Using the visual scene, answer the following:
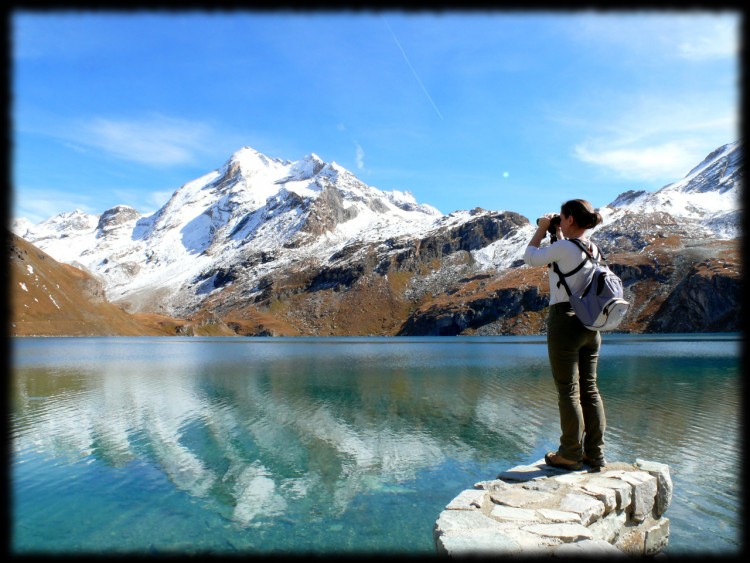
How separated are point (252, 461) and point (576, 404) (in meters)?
15.9

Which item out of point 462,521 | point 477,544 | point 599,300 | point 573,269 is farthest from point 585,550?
point 573,269

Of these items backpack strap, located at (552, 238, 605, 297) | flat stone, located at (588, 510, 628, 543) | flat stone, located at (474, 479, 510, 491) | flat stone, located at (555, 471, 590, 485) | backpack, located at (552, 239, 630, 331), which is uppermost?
backpack strap, located at (552, 238, 605, 297)

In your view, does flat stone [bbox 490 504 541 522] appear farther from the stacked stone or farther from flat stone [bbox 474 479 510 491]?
flat stone [bbox 474 479 510 491]

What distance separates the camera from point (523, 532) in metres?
7.94

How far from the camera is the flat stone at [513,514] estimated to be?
27.9ft

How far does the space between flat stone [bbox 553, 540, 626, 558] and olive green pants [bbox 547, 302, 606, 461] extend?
2.61 metres

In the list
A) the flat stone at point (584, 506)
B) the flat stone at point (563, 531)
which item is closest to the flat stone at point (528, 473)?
the flat stone at point (584, 506)

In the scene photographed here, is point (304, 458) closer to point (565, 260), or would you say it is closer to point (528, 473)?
point (528, 473)

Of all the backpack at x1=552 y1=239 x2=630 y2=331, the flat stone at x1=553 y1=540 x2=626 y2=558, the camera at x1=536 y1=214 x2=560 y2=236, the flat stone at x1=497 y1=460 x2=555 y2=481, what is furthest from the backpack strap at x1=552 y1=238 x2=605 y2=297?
the flat stone at x1=553 y1=540 x2=626 y2=558

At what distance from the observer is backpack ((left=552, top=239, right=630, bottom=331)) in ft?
29.9

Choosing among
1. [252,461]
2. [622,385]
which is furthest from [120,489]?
[622,385]

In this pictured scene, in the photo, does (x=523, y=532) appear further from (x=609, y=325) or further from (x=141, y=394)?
(x=141, y=394)

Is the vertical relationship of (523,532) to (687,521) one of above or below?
above

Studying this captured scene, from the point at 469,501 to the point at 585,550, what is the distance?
2.67 metres
